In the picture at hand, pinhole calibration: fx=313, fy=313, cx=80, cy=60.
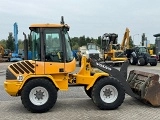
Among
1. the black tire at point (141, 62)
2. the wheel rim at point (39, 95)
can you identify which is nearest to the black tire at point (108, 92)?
the wheel rim at point (39, 95)

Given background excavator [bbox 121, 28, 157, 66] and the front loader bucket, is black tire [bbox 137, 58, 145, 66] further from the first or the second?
the front loader bucket

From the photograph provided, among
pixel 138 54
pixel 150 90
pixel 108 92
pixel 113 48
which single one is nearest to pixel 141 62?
pixel 138 54

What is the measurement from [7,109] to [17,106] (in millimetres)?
488

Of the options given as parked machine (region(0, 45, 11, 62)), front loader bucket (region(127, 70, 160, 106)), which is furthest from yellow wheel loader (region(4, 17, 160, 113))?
parked machine (region(0, 45, 11, 62))

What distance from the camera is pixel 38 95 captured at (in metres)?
8.93

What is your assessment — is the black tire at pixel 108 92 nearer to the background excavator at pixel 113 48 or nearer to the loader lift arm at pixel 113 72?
the loader lift arm at pixel 113 72

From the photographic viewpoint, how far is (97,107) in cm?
937

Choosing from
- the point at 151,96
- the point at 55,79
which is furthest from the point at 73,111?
the point at 151,96

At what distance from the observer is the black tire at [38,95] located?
8805mm

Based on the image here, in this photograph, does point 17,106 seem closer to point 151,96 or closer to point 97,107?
point 97,107

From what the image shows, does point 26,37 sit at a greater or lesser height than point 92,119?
greater

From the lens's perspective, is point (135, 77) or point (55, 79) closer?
point (55, 79)

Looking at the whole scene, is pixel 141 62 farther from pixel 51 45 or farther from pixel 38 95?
pixel 38 95

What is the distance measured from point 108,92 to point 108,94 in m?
0.06
